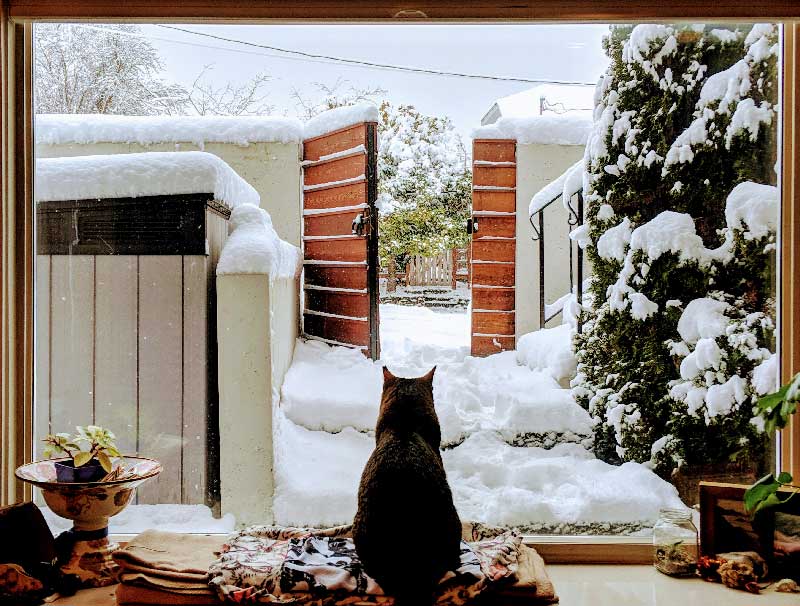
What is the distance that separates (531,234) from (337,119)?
65 cm

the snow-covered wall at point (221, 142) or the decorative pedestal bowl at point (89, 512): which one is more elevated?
the snow-covered wall at point (221, 142)

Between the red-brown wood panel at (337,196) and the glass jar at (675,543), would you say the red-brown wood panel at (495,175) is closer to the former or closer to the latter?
the red-brown wood panel at (337,196)

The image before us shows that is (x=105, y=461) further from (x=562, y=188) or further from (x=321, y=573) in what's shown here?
(x=562, y=188)

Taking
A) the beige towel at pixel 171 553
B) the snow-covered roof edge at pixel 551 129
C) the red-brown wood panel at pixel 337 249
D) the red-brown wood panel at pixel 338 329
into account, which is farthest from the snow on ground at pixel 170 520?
the snow-covered roof edge at pixel 551 129

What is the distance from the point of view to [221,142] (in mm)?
1834

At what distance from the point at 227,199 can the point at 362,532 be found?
3.30ft

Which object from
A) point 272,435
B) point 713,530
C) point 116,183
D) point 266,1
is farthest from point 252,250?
point 713,530

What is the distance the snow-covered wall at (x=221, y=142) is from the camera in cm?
179

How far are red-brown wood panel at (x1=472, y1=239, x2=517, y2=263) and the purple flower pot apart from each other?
3.64ft

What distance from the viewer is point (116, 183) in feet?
5.85

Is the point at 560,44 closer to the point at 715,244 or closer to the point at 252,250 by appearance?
the point at 715,244

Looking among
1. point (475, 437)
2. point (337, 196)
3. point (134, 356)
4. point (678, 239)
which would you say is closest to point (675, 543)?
point (475, 437)

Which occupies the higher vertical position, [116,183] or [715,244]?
[116,183]

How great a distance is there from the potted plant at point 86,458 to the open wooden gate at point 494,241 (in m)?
1.02
